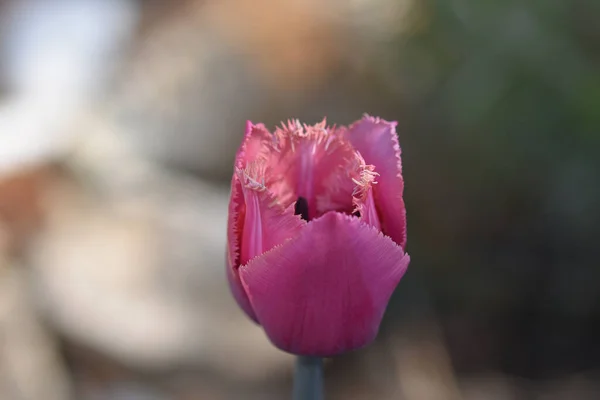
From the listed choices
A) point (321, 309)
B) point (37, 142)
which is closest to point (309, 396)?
point (321, 309)

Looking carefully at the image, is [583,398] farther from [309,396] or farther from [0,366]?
[0,366]

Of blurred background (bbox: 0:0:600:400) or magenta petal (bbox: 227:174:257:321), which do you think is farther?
blurred background (bbox: 0:0:600:400)

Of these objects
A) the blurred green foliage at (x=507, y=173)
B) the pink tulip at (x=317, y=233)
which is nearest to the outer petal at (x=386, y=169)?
the pink tulip at (x=317, y=233)

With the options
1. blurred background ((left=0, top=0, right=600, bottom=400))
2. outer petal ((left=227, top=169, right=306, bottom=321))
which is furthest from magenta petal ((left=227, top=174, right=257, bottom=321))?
blurred background ((left=0, top=0, right=600, bottom=400))

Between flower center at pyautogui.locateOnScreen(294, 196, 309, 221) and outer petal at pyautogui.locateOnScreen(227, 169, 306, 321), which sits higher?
flower center at pyautogui.locateOnScreen(294, 196, 309, 221)

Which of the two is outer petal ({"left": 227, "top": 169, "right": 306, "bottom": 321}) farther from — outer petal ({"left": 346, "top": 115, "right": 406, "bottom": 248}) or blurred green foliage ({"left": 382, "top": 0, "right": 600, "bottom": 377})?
blurred green foliage ({"left": 382, "top": 0, "right": 600, "bottom": 377})

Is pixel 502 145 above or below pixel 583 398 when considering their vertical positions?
above

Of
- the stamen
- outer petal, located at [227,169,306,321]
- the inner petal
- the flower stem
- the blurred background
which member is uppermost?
the blurred background
